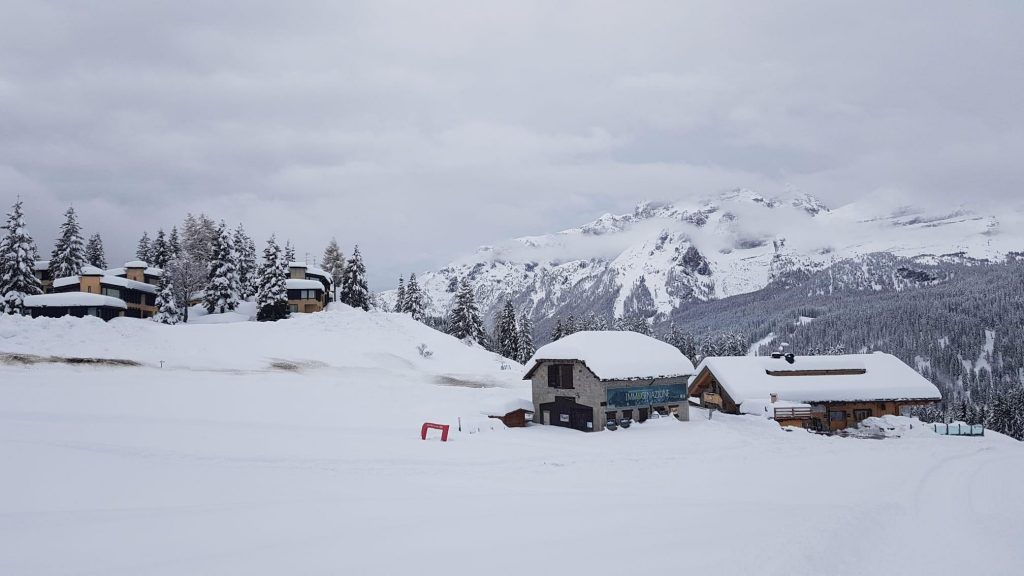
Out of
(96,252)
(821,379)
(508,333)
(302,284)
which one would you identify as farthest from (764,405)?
(96,252)

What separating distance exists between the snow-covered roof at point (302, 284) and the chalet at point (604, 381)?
47938mm

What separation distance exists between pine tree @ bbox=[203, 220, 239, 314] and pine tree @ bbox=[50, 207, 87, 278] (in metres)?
16.0

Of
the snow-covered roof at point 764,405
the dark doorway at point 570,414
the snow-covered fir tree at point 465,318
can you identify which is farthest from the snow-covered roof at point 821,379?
the snow-covered fir tree at point 465,318

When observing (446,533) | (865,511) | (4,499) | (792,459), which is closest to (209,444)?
(4,499)

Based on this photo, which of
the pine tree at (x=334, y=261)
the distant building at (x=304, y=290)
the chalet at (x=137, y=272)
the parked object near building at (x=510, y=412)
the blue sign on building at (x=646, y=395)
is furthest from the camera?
the pine tree at (x=334, y=261)

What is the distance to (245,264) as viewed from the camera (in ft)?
275

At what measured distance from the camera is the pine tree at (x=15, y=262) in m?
56.6

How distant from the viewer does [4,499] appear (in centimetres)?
1547

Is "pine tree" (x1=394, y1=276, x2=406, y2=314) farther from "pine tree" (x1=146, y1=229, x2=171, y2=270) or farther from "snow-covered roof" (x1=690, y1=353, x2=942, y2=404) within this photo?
"snow-covered roof" (x1=690, y1=353, x2=942, y2=404)

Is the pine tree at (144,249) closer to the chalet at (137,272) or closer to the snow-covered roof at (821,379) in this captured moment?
the chalet at (137,272)

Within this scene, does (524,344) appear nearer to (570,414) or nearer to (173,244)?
(570,414)

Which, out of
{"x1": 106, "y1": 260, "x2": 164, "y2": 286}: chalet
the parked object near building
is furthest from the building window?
{"x1": 106, "y1": 260, "x2": 164, "y2": 286}: chalet

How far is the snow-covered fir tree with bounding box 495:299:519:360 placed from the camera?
81.2m

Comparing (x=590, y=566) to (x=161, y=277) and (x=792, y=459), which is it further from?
(x=161, y=277)
